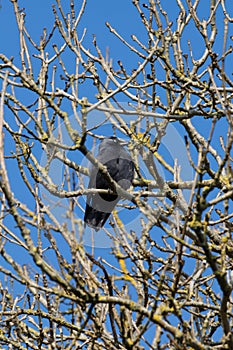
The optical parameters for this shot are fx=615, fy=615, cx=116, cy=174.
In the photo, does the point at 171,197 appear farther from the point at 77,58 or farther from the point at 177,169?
the point at 77,58

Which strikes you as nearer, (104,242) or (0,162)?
(0,162)

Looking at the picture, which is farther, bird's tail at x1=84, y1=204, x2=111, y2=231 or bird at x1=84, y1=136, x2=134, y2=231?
bird's tail at x1=84, y1=204, x2=111, y2=231

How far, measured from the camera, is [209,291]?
17.5 feet

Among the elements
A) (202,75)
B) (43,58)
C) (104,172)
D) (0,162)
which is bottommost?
(0,162)

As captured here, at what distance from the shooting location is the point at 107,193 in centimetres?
545

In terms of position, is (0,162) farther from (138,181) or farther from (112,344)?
(138,181)

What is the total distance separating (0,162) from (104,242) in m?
2.92

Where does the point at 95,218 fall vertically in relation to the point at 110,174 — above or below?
below

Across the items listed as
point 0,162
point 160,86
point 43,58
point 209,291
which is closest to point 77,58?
point 43,58

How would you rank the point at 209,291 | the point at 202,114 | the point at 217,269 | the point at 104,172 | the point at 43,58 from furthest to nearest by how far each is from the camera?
the point at 43,58 → the point at 209,291 → the point at 202,114 → the point at 104,172 → the point at 217,269

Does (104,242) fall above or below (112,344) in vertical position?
above

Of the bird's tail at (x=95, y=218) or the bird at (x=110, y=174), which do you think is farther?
the bird's tail at (x=95, y=218)

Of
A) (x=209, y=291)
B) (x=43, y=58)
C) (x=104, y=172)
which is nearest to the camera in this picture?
(x=104, y=172)

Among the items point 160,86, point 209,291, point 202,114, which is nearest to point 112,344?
point 209,291
